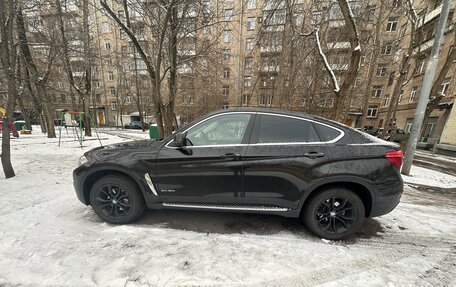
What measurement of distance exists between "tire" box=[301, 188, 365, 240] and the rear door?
296 mm

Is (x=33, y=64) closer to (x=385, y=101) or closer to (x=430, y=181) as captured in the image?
(x=430, y=181)

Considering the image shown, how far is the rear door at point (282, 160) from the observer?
2674 millimetres

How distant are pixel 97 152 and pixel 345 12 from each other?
7207 mm

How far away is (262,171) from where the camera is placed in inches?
108

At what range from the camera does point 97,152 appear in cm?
312

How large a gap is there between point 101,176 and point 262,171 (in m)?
2.52

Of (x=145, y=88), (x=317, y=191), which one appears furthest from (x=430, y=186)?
(x=145, y=88)

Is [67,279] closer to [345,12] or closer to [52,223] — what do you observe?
[52,223]

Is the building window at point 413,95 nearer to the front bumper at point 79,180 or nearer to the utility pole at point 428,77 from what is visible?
the utility pole at point 428,77

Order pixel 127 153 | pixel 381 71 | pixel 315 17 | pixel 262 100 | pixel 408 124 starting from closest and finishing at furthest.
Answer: pixel 127 153 < pixel 315 17 < pixel 408 124 < pixel 262 100 < pixel 381 71

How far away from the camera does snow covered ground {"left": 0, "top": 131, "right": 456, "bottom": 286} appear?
210 centimetres

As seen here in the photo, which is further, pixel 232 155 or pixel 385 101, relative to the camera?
pixel 385 101

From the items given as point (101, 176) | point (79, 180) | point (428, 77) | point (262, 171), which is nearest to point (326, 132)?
point (262, 171)

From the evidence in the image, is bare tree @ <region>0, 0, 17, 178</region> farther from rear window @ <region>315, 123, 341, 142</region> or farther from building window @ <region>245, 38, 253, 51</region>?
building window @ <region>245, 38, 253, 51</region>
